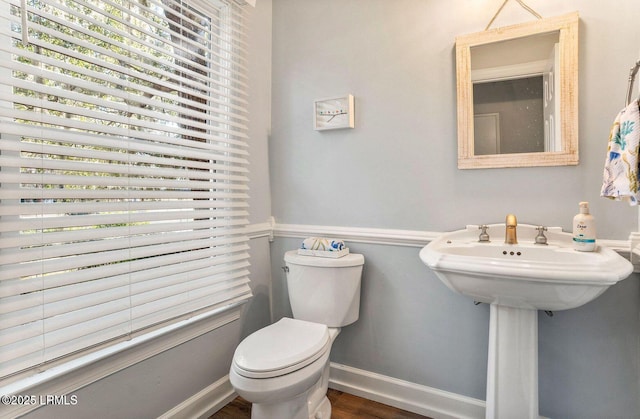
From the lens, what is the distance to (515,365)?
49.7 inches

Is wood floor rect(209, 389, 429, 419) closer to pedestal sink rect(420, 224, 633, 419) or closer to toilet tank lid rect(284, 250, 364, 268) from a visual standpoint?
pedestal sink rect(420, 224, 633, 419)

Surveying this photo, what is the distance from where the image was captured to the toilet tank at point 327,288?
168 centimetres

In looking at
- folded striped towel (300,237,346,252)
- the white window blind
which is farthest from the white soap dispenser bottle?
the white window blind

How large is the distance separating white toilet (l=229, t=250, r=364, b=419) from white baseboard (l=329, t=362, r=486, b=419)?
0.22 m

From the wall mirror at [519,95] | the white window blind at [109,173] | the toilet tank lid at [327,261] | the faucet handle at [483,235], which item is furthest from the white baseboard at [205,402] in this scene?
the wall mirror at [519,95]

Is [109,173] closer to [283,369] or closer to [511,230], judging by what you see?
[283,369]

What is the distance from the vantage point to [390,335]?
1.76 m

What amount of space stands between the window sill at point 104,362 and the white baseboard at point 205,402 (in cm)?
28

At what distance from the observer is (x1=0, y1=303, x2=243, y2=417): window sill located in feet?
3.35

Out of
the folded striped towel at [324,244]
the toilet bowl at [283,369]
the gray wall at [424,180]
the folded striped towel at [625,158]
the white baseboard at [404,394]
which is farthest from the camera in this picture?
the folded striped towel at [324,244]

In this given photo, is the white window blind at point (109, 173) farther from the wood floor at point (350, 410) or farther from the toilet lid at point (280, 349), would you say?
the wood floor at point (350, 410)

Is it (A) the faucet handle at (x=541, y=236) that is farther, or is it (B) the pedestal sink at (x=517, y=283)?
(A) the faucet handle at (x=541, y=236)

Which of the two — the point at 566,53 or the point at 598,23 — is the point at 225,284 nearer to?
the point at 566,53

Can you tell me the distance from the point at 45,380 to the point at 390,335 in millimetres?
1411
